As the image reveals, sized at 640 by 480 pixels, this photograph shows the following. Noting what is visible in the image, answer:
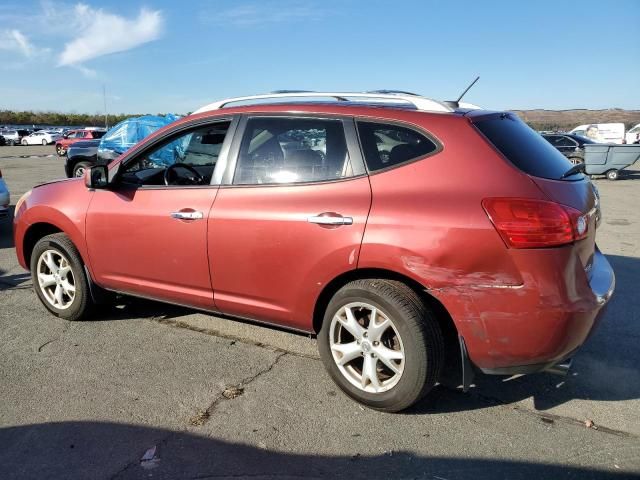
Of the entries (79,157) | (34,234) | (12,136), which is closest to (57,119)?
(12,136)

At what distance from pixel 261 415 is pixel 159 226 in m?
1.54

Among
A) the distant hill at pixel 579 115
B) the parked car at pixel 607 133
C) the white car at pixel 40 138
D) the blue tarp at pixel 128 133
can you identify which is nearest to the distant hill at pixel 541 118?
the distant hill at pixel 579 115

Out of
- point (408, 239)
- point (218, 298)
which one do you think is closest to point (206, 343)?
point (218, 298)

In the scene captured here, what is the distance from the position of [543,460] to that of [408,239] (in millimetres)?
1288

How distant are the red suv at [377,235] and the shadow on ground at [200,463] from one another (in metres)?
0.45

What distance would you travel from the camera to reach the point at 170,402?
311cm

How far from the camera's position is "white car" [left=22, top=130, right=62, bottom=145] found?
4525 cm

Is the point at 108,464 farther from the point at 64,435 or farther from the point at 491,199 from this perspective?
the point at 491,199

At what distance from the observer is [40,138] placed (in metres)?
45.5

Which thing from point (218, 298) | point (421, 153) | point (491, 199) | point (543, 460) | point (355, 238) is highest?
point (421, 153)

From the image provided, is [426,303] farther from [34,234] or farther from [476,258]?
[34,234]

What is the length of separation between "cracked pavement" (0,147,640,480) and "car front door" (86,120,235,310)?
18.9 inches

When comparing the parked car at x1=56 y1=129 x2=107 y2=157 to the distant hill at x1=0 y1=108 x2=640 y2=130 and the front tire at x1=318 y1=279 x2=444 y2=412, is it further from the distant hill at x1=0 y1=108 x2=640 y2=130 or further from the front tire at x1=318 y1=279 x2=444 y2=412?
the distant hill at x1=0 y1=108 x2=640 y2=130

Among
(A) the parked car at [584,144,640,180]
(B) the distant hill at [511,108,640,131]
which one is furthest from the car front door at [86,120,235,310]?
(B) the distant hill at [511,108,640,131]
